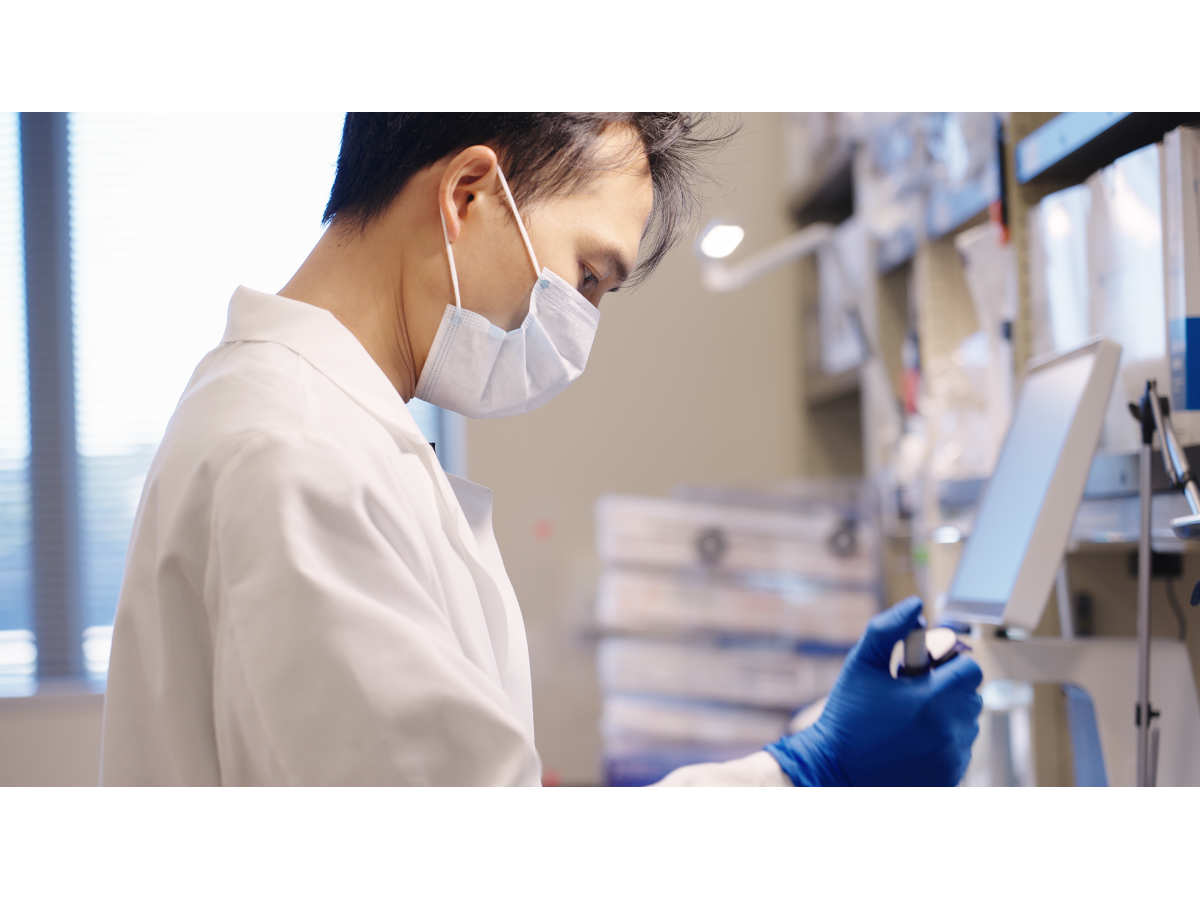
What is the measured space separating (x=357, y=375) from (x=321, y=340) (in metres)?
0.04

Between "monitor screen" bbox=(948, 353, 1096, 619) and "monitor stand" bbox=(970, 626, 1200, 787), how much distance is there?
0.10m

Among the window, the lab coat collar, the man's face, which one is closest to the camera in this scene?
the lab coat collar

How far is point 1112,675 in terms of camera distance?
43.4 inches

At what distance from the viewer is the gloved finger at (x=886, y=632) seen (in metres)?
0.88

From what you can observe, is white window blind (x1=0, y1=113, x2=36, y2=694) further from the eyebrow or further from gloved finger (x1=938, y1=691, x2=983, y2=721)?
gloved finger (x1=938, y1=691, x2=983, y2=721)

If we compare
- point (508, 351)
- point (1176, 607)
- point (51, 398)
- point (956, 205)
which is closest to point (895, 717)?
point (1176, 607)

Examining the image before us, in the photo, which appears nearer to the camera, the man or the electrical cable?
the man

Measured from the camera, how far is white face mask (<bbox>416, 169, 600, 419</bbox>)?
2.64 ft

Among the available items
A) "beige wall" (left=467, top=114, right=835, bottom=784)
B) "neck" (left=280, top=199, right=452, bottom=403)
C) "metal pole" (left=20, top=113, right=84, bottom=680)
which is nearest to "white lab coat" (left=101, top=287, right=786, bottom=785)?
"neck" (left=280, top=199, right=452, bottom=403)

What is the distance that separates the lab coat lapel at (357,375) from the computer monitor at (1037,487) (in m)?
0.54

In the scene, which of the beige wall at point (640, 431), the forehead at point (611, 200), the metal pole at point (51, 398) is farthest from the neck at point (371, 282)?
the metal pole at point (51, 398)
